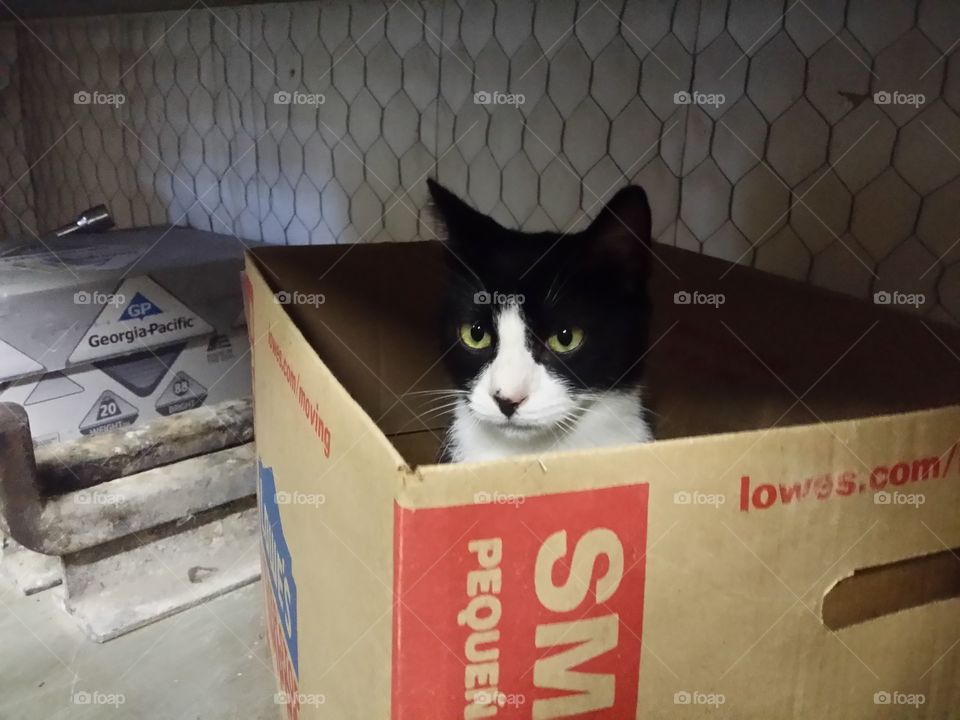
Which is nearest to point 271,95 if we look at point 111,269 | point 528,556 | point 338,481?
point 111,269

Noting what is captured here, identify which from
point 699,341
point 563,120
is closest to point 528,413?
point 699,341

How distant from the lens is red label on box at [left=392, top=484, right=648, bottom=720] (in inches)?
15.5

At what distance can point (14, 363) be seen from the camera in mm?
1131

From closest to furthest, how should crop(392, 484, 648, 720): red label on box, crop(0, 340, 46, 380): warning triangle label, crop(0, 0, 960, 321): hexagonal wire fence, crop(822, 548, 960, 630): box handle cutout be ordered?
crop(392, 484, 648, 720): red label on box
crop(822, 548, 960, 630): box handle cutout
crop(0, 0, 960, 321): hexagonal wire fence
crop(0, 340, 46, 380): warning triangle label

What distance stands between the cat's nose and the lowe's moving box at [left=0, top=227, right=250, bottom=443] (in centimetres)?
83

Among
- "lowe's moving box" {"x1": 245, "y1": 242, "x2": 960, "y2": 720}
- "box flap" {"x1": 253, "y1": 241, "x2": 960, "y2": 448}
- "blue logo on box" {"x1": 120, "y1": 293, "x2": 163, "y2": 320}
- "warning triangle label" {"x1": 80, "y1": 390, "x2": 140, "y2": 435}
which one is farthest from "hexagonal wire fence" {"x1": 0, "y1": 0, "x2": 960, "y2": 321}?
"warning triangle label" {"x1": 80, "y1": 390, "x2": 140, "y2": 435}

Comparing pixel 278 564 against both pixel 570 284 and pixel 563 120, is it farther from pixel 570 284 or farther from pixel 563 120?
pixel 563 120

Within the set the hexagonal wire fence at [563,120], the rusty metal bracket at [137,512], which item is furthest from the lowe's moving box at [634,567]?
the rusty metal bracket at [137,512]

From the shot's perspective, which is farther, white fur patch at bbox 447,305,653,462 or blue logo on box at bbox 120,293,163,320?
blue logo on box at bbox 120,293,163,320

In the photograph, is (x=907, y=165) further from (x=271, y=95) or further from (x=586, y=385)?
(x=271, y=95)

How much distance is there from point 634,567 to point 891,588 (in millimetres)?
244

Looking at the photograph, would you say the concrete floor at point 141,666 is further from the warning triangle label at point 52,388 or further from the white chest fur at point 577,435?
the white chest fur at point 577,435

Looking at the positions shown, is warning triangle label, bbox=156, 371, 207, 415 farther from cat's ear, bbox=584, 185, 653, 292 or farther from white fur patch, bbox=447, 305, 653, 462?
cat's ear, bbox=584, 185, 653, 292

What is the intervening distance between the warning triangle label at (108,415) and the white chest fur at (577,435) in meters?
0.79
